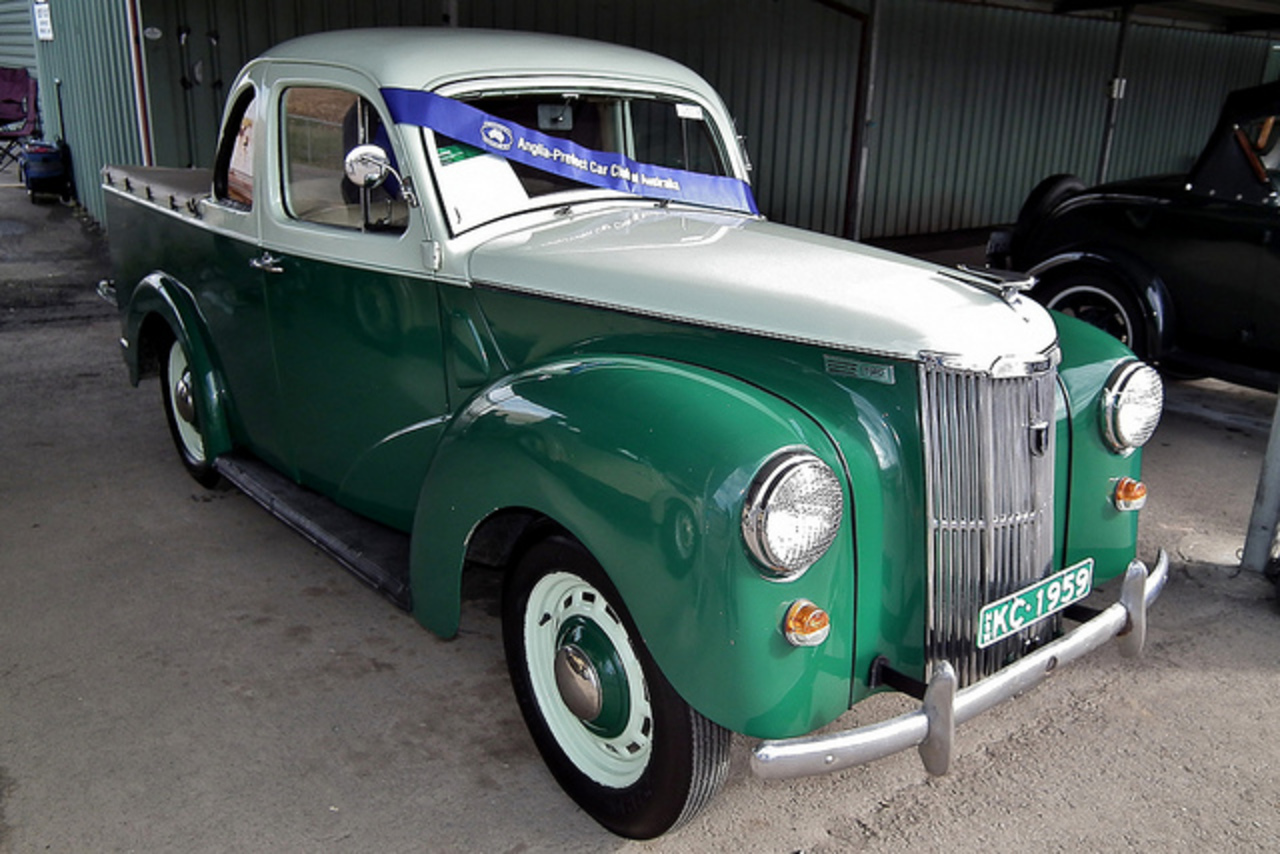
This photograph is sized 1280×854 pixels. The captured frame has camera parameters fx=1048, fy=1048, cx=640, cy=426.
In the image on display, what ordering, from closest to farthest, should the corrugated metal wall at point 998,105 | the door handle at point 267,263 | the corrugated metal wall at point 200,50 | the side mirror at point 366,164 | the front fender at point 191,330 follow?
the side mirror at point 366,164 → the door handle at point 267,263 → the front fender at point 191,330 → the corrugated metal wall at point 200,50 → the corrugated metal wall at point 998,105

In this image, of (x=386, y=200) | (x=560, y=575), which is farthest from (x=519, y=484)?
(x=386, y=200)

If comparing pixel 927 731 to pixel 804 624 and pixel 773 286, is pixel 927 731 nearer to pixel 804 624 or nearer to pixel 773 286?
pixel 804 624

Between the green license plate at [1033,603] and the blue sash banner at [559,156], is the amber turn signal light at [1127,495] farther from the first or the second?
the blue sash banner at [559,156]

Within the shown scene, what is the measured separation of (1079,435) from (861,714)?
0.98 meters

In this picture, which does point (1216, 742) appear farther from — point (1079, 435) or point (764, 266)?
point (764, 266)

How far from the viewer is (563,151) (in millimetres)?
3152

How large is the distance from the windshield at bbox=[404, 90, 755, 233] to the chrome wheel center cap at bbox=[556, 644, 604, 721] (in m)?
1.24

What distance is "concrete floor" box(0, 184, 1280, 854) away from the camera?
2.54m

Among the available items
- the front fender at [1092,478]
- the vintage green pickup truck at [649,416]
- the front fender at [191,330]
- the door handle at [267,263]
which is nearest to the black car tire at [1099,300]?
the vintage green pickup truck at [649,416]

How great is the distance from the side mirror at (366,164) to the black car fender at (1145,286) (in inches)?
171

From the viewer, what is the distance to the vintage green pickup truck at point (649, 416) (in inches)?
83.7

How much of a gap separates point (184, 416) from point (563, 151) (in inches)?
89.2

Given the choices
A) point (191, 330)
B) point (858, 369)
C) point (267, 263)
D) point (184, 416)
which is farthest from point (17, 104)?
point (858, 369)

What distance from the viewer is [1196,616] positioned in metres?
3.65
